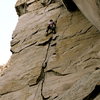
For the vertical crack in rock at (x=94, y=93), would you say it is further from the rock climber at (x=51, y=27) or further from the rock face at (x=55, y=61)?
the rock climber at (x=51, y=27)

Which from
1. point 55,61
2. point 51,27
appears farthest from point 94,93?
point 51,27

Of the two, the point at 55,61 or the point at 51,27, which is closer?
the point at 55,61

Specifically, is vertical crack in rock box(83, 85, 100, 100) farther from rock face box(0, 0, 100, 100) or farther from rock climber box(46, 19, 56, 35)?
rock climber box(46, 19, 56, 35)

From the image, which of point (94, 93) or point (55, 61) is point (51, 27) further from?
point (94, 93)

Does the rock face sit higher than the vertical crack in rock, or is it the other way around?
the vertical crack in rock

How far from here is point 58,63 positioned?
1489 cm

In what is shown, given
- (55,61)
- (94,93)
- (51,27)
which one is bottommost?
(51,27)

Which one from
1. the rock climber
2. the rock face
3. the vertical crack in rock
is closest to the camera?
the vertical crack in rock

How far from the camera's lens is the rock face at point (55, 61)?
1191 centimetres

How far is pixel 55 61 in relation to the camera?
1525 cm

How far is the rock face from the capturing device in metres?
11.9

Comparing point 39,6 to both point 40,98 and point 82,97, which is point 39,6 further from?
point 82,97

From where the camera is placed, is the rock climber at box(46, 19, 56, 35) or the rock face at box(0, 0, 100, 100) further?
the rock climber at box(46, 19, 56, 35)

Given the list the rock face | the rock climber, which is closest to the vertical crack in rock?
the rock face
